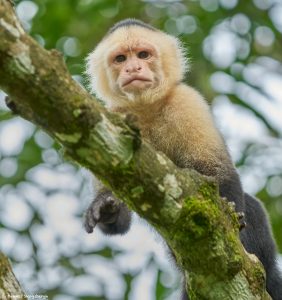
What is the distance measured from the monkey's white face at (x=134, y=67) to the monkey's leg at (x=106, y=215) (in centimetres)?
74

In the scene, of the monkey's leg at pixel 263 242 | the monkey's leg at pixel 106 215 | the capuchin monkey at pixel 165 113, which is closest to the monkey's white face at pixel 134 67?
the capuchin monkey at pixel 165 113

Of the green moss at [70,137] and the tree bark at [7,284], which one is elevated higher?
the green moss at [70,137]

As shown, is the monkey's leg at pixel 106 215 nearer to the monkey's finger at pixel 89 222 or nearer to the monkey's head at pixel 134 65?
the monkey's finger at pixel 89 222

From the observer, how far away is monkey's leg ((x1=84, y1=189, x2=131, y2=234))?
4.36 meters

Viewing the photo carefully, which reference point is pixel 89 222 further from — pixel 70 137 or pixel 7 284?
pixel 70 137

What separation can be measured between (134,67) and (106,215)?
3.87 ft

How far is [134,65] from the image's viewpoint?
5.20m

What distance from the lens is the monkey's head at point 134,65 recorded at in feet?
17.0

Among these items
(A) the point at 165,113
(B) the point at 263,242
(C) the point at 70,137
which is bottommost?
(B) the point at 263,242

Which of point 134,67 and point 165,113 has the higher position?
point 134,67

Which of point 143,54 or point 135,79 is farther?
point 143,54

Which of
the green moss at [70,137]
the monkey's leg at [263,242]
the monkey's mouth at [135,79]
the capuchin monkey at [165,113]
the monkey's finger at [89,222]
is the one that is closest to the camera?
the green moss at [70,137]

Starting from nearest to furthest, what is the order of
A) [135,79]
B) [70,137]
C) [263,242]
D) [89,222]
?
[70,137] → [89,222] → [135,79] → [263,242]

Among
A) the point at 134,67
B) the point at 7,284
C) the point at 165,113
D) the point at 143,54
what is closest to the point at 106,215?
the point at 165,113
